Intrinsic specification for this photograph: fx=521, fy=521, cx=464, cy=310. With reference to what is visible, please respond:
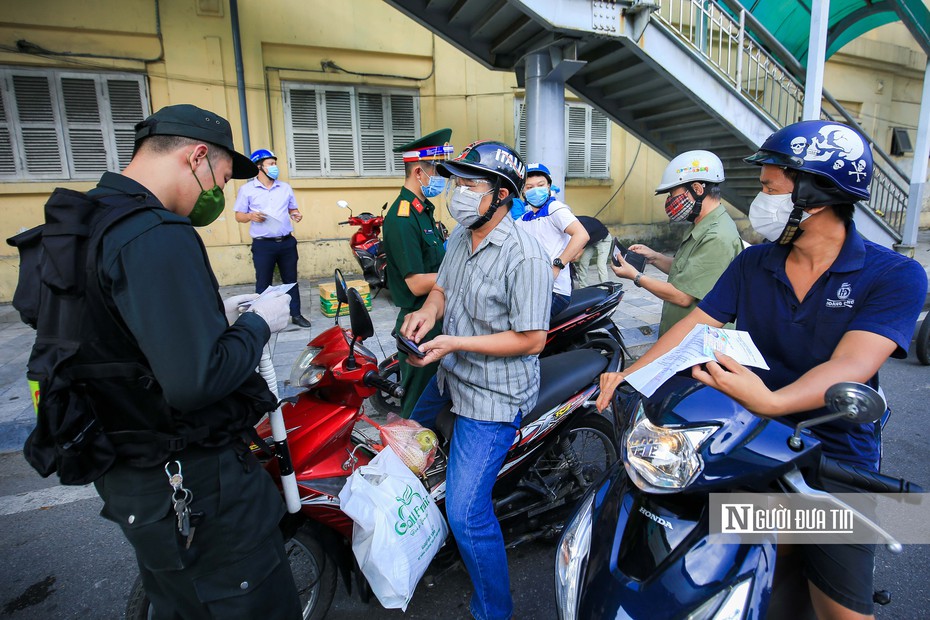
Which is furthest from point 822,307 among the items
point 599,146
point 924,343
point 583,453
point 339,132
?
point 599,146

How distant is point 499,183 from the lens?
2.03 metres

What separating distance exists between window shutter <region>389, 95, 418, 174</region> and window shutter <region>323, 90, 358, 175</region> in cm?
70

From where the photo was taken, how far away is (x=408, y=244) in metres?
3.02

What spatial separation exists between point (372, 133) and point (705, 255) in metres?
7.45

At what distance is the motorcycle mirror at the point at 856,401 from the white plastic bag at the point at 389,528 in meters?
1.37

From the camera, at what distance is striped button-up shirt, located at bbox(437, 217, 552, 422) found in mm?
1923

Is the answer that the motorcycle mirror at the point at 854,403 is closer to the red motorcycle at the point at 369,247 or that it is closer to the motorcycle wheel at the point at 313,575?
the motorcycle wheel at the point at 313,575

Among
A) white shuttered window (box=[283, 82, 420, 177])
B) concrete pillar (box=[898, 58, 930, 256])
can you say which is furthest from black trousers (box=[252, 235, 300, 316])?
concrete pillar (box=[898, 58, 930, 256])

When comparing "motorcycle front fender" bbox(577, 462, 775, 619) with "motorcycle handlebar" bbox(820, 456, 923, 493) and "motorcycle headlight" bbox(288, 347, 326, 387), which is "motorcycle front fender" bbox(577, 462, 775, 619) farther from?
"motorcycle headlight" bbox(288, 347, 326, 387)

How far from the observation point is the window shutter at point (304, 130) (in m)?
8.41

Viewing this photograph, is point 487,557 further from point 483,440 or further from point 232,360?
point 232,360

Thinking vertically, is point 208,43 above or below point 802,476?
above

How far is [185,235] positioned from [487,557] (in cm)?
155

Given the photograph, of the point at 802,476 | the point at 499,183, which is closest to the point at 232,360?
the point at 499,183
